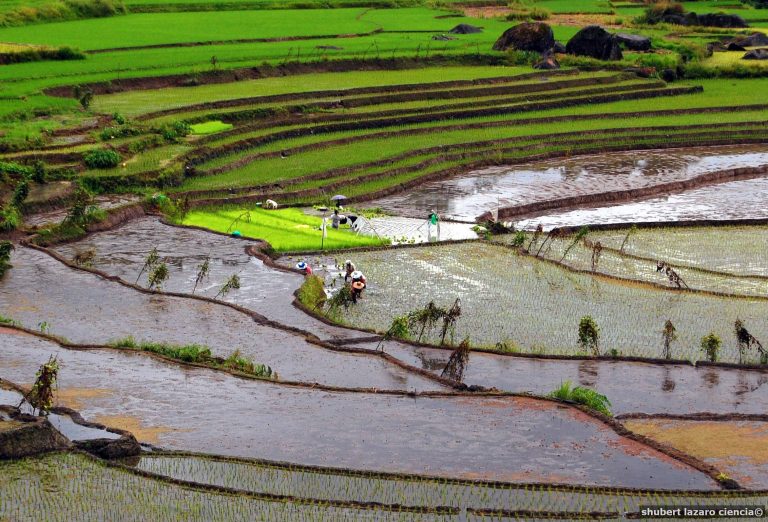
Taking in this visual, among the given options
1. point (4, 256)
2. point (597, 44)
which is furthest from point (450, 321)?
point (597, 44)

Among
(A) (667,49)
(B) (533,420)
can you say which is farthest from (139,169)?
(A) (667,49)

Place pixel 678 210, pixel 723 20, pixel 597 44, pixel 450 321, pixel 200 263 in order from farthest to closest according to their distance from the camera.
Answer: pixel 723 20 → pixel 597 44 → pixel 678 210 → pixel 200 263 → pixel 450 321

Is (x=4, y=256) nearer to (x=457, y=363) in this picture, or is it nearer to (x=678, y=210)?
(x=457, y=363)

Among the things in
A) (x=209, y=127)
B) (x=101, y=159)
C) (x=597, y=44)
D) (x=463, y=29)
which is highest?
(x=463, y=29)

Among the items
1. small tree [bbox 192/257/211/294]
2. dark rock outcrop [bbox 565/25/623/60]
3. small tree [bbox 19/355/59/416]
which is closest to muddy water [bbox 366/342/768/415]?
small tree [bbox 192/257/211/294]

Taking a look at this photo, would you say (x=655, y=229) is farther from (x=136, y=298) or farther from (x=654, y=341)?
(x=136, y=298)

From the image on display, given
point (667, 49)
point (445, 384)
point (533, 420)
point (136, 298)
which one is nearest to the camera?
point (533, 420)
